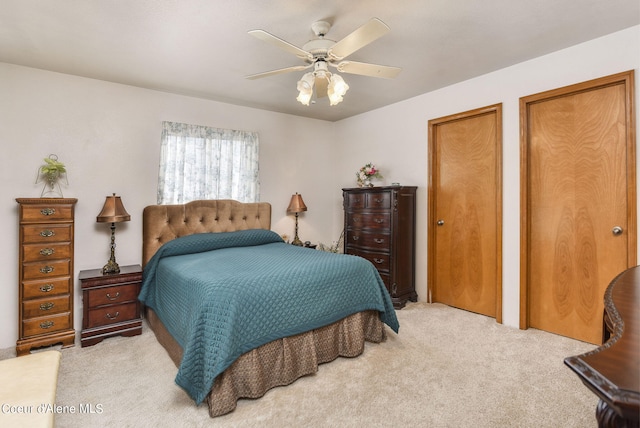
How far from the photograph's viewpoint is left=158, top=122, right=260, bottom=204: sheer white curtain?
12.0ft

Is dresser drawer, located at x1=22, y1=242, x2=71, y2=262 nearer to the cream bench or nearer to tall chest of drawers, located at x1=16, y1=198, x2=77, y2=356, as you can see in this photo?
tall chest of drawers, located at x1=16, y1=198, x2=77, y2=356

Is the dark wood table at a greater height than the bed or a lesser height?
greater

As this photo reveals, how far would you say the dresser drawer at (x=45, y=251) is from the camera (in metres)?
2.64

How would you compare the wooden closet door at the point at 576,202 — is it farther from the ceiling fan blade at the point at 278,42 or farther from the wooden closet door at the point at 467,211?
the ceiling fan blade at the point at 278,42

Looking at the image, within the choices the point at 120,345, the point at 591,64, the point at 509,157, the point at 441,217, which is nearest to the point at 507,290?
the point at 441,217

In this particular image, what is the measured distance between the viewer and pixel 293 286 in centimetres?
221

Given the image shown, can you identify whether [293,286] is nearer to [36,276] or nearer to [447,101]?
[36,276]

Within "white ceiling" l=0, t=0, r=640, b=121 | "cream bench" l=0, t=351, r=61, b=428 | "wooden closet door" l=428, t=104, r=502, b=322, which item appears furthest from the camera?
"wooden closet door" l=428, t=104, r=502, b=322

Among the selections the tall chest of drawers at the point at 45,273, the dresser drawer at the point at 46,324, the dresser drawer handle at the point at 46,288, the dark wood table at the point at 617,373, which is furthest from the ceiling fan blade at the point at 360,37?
the dresser drawer at the point at 46,324

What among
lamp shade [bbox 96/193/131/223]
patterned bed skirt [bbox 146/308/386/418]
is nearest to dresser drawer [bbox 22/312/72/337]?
patterned bed skirt [bbox 146/308/386/418]

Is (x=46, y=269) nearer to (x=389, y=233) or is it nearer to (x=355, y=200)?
(x=355, y=200)

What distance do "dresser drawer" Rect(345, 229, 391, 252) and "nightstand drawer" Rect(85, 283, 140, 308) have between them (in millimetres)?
2465

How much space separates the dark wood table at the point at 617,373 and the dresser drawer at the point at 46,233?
11.3ft

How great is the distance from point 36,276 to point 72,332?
57cm
